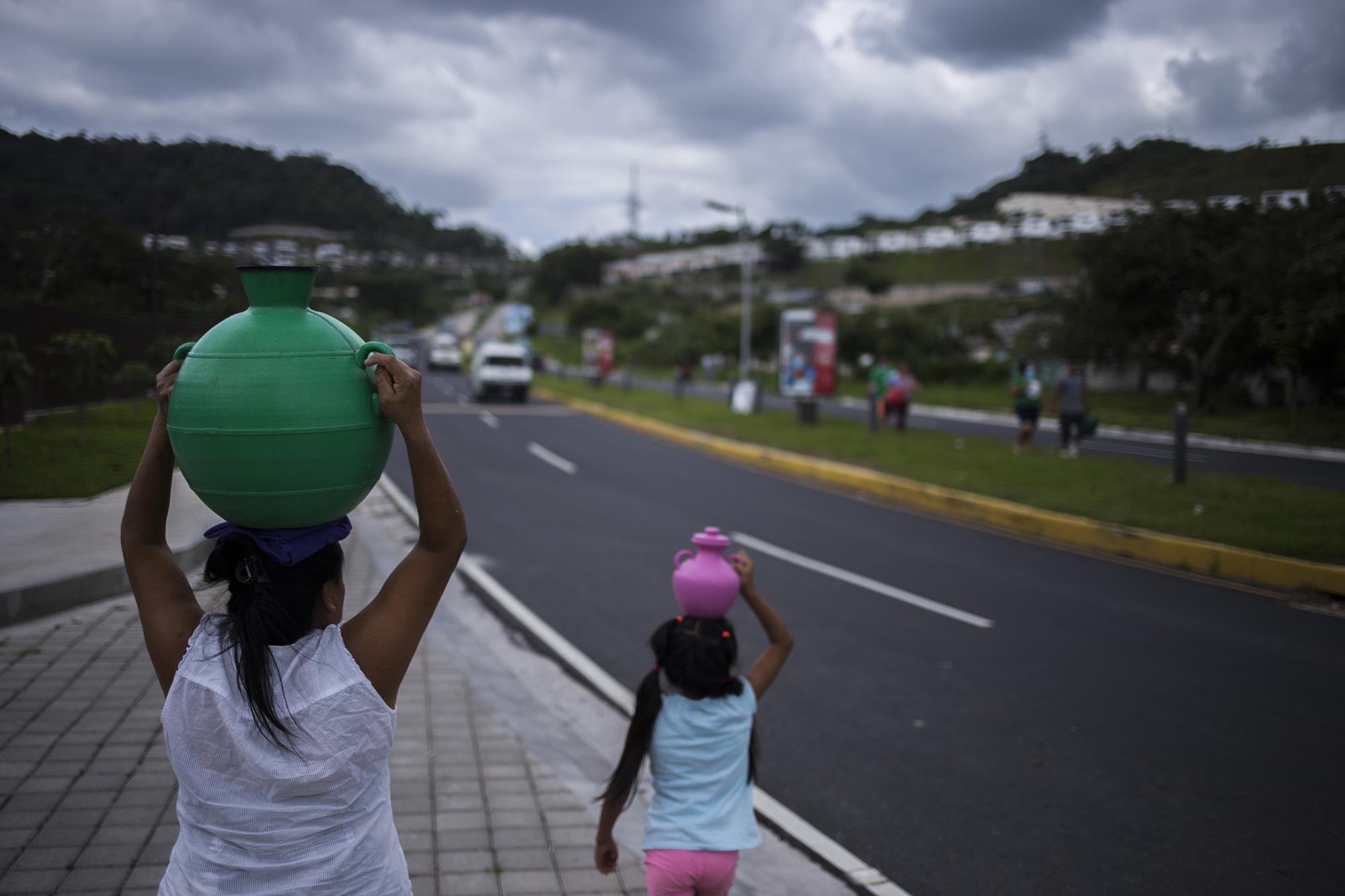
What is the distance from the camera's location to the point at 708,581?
270cm

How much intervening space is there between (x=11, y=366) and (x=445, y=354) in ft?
147

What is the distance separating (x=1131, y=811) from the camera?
4.37 m

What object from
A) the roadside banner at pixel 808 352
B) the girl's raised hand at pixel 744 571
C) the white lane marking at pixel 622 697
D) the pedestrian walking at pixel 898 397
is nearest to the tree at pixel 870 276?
the roadside banner at pixel 808 352

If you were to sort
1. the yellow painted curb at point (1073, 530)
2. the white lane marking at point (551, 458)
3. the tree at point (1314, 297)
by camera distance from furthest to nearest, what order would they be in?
1. the white lane marking at point (551, 458)
2. the tree at point (1314, 297)
3. the yellow painted curb at point (1073, 530)

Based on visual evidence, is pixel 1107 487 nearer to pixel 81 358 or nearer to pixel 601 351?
pixel 81 358

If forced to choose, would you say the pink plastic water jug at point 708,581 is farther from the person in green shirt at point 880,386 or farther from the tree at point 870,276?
the tree at point 870,276

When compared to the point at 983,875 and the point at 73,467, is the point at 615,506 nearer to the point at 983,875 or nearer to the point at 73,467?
the point at 73,467

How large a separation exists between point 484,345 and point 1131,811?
102 ft

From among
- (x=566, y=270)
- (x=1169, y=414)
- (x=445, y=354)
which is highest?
(x=566, y=270)

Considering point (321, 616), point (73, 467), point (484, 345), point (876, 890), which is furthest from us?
point (484, 345)

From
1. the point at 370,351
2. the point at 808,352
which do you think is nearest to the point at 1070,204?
the point at 808,352

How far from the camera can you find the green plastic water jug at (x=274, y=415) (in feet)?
5.40

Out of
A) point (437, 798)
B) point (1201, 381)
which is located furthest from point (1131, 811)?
point (1201, 381)

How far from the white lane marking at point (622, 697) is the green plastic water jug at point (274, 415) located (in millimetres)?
193
